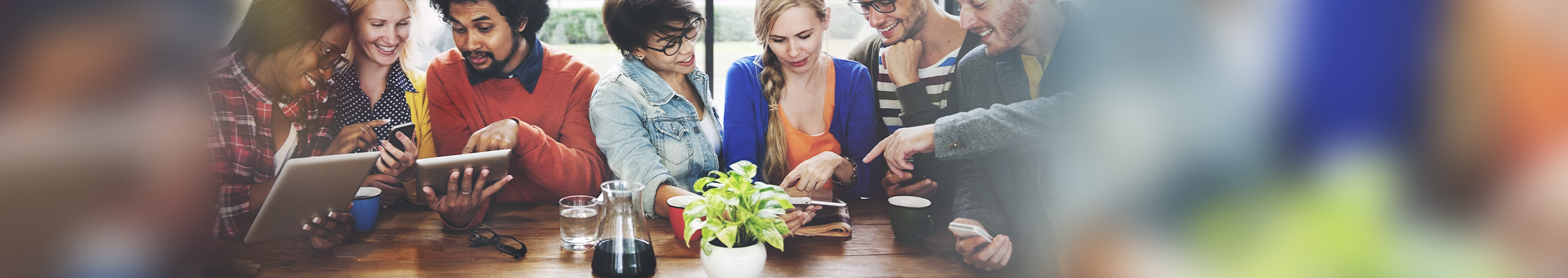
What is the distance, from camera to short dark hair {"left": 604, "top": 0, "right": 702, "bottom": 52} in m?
2.03

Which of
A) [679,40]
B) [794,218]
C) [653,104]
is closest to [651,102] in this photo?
[653,104]

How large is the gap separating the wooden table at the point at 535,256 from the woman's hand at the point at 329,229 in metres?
0.02

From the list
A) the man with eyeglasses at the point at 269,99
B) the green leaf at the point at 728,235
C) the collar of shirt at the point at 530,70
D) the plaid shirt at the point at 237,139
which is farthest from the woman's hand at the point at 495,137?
the green leaf at the point at 728,235

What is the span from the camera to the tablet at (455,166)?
1943 mm

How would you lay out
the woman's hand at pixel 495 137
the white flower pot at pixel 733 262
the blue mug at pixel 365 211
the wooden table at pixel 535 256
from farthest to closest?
1. the woman's hand at pixel 495 137
2. the blue mug at pixel 365 211
3. the wooden table at pixel 535 256
4. the white flower pot at pixel 733 262

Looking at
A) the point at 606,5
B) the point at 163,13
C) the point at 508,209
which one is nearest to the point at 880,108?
the point at 606,5

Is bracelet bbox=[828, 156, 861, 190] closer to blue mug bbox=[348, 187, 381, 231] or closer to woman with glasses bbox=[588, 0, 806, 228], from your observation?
woman with glasses bbox=[588, 0, 806, 228]

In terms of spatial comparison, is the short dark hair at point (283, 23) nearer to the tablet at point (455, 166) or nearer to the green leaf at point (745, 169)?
the tablet at point (455, 166)

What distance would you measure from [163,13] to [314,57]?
0.34 metres

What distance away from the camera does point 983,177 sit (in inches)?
80.5

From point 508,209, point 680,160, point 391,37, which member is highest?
point 391,37

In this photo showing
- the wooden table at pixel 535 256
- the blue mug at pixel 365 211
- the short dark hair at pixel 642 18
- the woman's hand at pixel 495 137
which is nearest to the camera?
the wooden table at pixel 535 256

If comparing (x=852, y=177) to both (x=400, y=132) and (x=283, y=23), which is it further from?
(x=283, y=23)

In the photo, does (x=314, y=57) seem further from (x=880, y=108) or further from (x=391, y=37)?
(x=880, y=108)
